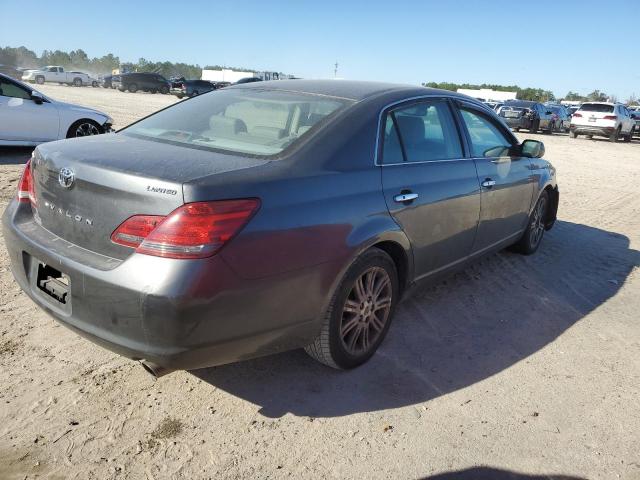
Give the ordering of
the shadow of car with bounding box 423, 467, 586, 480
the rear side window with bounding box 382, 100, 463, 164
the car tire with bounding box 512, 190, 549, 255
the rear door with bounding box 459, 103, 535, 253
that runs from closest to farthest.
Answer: the shadow of car with bounding box 423, 467, 586, 480
the rear side window with bounding box 382, 100, 463, 164
the rear door with bounding box 459, 103, 535, 253
the car tire with bounding box 512, 190, 549, 255

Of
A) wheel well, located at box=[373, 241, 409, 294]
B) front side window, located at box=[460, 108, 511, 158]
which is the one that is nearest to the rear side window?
front side window, located at box=[460, 108, 511, 158]

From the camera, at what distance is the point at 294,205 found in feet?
8.34

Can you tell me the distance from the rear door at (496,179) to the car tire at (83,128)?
7542 millimetres

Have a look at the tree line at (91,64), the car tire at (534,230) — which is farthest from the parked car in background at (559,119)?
the tree line at (91,64)

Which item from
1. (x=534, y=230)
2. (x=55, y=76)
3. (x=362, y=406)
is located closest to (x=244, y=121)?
(x=362, y=406)

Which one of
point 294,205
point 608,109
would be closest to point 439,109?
point 294,205

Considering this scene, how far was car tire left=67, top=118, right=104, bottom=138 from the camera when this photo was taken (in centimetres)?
970

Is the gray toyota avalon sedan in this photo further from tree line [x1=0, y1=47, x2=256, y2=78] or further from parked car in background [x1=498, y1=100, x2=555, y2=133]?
tree line [x1=0, y1=47, x2=256, y2=78]

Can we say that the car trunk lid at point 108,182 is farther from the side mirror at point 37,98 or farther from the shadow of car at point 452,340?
the side mirror at point 37,98

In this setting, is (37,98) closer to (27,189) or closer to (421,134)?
(27,189)

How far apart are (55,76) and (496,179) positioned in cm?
5883

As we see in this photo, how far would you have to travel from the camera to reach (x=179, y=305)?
2215 mm

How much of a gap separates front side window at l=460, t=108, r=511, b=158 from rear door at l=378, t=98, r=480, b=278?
0.78 ft

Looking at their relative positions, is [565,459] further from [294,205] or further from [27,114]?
A: [27,114]
